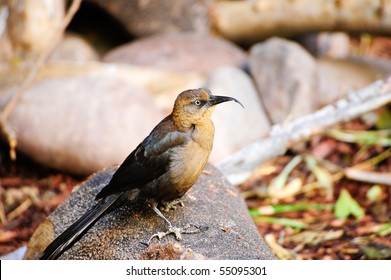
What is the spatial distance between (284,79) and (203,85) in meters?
0.79

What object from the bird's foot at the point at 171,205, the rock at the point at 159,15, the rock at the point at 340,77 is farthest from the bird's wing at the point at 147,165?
the rock at the point at 159,15

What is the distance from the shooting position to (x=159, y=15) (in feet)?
23.2

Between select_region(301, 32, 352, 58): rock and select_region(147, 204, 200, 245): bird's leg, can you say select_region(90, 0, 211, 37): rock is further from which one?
select_region(147, 204, 200, 245): bird's leg

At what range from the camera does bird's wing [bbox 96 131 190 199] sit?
3.07 meters

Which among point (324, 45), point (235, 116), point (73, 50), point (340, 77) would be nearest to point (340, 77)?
point (340, 77)

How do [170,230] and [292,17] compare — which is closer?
[170,230]

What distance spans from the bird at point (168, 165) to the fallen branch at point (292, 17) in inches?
156

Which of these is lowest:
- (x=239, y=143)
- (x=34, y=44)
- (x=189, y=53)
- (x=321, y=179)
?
(x=321, y=179)

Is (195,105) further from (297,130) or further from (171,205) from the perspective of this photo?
(297,130)

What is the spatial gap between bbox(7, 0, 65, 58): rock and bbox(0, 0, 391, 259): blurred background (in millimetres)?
12

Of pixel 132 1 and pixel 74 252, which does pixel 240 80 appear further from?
pixel 74 252
